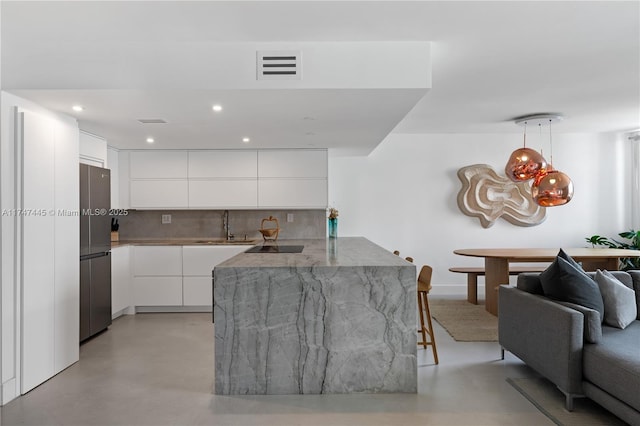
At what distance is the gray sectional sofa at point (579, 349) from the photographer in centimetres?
245

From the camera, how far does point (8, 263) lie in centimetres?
312

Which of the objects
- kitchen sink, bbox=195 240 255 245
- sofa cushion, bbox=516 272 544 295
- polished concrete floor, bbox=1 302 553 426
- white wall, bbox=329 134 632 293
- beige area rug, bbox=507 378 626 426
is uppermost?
white wall, bbox=329 134 632 293

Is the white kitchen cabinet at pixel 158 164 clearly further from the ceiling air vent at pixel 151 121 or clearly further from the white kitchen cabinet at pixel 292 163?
the ceiling air vent at pixel 151 121

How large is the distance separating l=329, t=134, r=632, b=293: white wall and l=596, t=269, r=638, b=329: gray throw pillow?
364cm

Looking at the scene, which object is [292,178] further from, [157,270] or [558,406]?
[558,406]

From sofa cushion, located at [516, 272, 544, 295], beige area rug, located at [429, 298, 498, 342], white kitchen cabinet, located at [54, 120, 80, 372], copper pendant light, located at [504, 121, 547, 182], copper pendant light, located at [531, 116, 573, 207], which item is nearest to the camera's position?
sofa cushion, located at [516, 272, 544, 295]

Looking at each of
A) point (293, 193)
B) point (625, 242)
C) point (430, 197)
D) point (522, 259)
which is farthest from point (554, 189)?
point (293, 193)

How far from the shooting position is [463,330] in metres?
4.75

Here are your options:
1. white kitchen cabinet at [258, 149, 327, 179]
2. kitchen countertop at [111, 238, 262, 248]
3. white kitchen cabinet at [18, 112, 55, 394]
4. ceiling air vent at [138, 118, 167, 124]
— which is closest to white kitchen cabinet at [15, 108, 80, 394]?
white kitchen cabinet at [18, 112, 55, 394]

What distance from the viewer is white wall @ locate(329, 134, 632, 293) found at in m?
6.93

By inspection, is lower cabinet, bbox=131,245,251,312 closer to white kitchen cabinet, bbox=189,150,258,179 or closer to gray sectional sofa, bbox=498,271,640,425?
white kitchen cabinet, bbox=189,150,258,179

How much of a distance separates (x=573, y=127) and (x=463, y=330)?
12.4 ft

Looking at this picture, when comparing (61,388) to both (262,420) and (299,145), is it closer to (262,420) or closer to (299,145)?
(262,420)

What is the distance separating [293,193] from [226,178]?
0.96 meters
